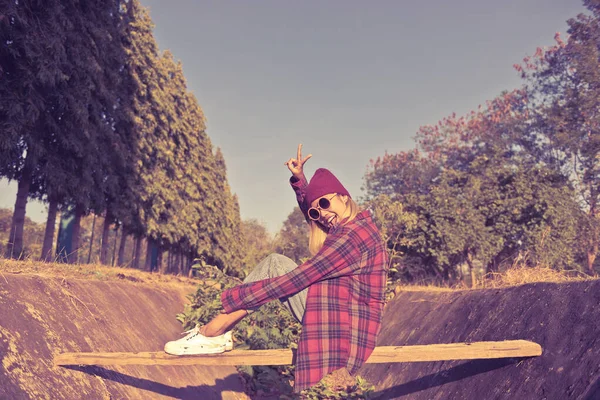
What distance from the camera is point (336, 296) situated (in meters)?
3.74

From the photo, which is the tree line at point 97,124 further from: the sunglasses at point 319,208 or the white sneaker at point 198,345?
the sunglasses at point 319,208

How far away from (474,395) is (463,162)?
38.1 meters

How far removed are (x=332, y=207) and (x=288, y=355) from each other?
3.95 feet

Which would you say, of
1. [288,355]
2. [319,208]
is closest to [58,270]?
[288,355]

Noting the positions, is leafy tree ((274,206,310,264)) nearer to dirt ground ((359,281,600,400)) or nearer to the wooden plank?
dirt ground ((359,281,600,400))

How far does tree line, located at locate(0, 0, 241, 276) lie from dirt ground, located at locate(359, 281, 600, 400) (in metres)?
7.02

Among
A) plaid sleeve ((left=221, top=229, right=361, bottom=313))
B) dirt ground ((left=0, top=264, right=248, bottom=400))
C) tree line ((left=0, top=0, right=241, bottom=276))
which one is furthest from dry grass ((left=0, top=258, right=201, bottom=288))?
plaid sleeve ((left=221, top=229, right=361, bottom=313))

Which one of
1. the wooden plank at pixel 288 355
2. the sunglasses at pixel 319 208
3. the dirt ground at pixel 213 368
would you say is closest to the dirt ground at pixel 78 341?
the dirt ground at pixel 213 368

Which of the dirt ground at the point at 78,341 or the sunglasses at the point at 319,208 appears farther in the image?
the dirt ground at the point at 78,341

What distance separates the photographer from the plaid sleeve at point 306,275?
3553 mm

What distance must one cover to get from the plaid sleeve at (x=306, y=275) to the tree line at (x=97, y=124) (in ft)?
23.9

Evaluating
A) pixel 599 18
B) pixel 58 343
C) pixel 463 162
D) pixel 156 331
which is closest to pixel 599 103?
pixel 599 18

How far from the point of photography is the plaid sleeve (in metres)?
3.55

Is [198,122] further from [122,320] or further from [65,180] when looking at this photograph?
[122,320]
